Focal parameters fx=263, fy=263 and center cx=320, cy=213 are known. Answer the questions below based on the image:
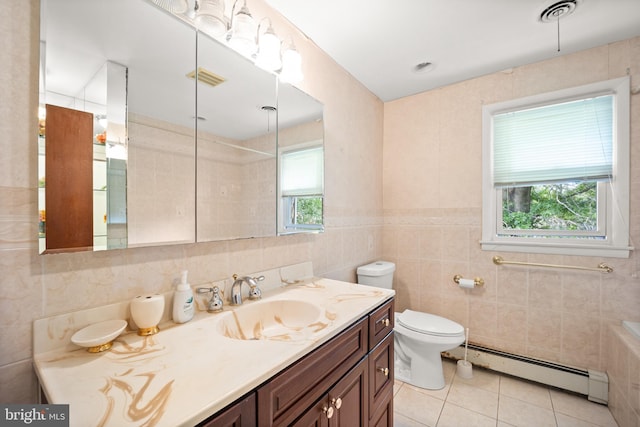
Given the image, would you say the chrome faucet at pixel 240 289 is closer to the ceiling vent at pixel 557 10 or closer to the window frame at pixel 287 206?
the window frame at pixel 287 206

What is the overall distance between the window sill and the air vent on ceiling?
2.09 m

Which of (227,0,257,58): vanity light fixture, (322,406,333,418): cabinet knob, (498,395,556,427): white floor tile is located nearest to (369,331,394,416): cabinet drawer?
(322,406,333,418): cabinet knob

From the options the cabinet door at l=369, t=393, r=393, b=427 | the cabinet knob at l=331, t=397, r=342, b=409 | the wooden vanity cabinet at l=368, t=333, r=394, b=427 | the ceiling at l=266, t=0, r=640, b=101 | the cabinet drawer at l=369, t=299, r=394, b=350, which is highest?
the ceiling at l=266, t=0, r=640, b=101

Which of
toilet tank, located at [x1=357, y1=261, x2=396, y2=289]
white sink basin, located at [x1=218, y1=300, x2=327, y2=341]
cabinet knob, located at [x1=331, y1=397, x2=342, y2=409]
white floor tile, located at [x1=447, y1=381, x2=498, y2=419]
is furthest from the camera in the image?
toilet tank, located at [x1=357, y1=261, x2=396, y2=289]

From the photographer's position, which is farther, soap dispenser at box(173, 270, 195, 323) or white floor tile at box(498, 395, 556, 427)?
white floor tile at box(498, 395, 556, 427)

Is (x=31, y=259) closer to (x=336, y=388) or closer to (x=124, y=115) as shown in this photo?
(x=124, y=115)

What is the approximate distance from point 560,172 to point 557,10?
1.00 meters

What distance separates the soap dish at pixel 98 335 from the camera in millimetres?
693

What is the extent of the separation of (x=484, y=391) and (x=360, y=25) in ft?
8.22

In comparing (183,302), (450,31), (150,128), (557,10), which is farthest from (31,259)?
(557,10)

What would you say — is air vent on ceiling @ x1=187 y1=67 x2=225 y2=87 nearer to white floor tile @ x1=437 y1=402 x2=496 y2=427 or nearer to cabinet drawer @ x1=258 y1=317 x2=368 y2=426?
cabinet drawer @ x1=258 y1=317 x2=368 y2=426

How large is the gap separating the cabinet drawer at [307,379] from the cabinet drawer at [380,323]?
0.10 m

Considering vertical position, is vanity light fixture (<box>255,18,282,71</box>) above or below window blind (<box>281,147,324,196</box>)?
above

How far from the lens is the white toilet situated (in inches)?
69.3
